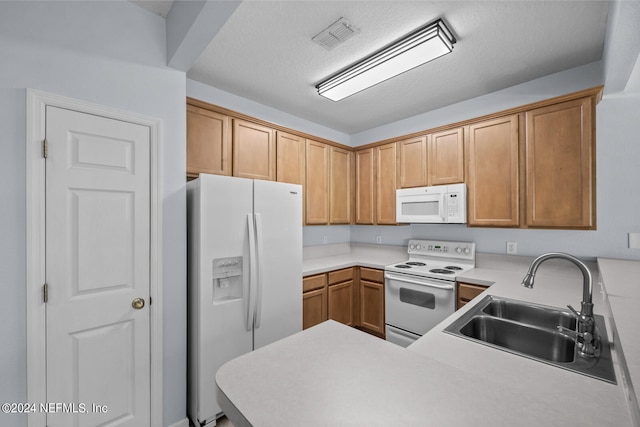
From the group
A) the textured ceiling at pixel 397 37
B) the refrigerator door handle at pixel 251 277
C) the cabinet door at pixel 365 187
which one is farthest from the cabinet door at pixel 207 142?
the cabinet door at pixel 365 187

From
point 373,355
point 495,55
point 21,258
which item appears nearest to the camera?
point 373,355

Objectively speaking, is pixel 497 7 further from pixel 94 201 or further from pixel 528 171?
pixel 94 201

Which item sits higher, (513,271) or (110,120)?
(110,120)

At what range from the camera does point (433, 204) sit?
2.86m

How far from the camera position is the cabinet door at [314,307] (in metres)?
2.67

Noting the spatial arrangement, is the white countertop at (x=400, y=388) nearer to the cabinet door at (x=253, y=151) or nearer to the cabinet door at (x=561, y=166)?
the cabinet door at (x=561, y=166)

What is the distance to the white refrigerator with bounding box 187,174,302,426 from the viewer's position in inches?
72.0

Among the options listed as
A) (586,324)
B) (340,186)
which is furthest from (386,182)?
(586,324)

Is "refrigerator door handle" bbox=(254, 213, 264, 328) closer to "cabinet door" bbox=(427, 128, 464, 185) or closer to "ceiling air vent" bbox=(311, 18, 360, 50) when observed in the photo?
"ceiling air vent" bbox=(311, 18, 360, 50)

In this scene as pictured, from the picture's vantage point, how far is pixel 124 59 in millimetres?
1624

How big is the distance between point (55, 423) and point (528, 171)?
3.65 meters

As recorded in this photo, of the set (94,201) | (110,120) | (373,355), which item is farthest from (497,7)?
(94,201)

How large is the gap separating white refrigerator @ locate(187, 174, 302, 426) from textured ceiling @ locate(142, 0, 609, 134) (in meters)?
0.99

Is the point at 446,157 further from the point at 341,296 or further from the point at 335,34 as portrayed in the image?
the point at 341,296
